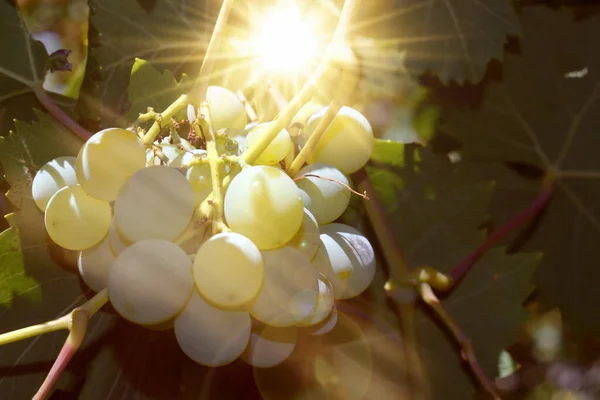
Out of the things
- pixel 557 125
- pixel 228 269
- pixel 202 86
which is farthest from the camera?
pixel 557 125

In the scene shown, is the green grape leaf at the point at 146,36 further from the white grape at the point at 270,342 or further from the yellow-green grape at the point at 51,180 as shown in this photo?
the white grape at the point at 270,342

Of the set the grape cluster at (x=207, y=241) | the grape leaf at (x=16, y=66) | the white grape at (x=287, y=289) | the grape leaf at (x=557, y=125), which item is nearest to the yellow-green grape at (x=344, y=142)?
the grape cluster at (x=207, y=241)

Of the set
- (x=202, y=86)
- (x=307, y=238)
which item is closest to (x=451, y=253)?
(x=307, y=238)

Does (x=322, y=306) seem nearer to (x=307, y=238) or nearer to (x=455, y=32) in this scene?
(x=307, y=238)

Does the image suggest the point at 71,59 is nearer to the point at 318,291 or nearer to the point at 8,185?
the point at 8,185

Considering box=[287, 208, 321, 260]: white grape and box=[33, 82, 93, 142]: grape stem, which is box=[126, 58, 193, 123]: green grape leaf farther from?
box=[287, 208, 321, 260]: white grape

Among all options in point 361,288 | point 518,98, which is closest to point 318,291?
point 361,288

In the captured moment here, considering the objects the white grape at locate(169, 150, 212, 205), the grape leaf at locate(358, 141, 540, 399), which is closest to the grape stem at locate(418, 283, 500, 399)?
the grape leaf at locate(358, 141, 540, 399)
